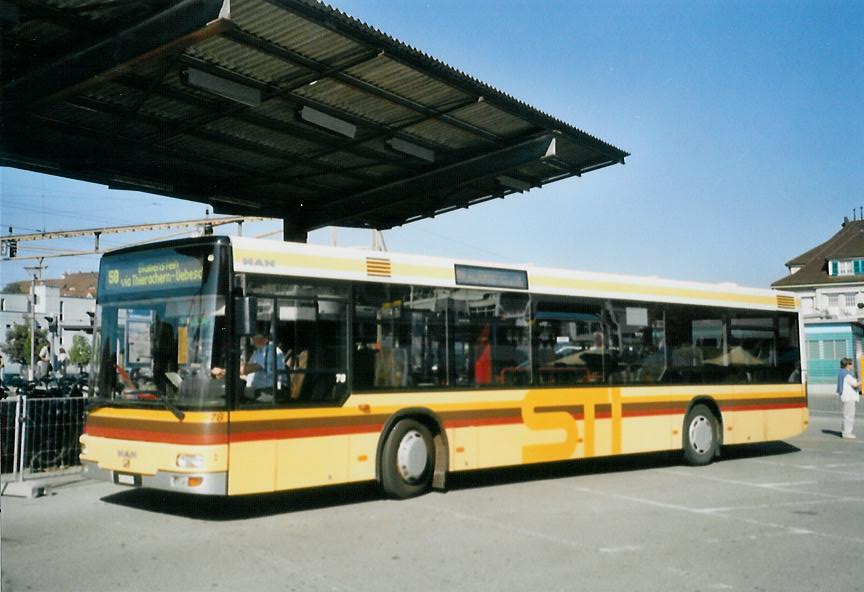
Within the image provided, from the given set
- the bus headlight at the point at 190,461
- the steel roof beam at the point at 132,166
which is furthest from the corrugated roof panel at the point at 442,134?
the bus headlight at the point at 190,461

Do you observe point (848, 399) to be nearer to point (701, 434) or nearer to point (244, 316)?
point (701, 434)

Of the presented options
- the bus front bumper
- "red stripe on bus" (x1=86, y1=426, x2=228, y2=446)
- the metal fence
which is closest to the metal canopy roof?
the metal fence

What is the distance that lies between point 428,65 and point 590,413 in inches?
228

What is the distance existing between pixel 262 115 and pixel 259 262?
5983mm

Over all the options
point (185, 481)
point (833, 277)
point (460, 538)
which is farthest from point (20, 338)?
point (460, 538)

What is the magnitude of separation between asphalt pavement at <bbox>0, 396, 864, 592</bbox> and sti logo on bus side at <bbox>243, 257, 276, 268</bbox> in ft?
8.99

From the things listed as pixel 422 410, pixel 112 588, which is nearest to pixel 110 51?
pixel 422 410

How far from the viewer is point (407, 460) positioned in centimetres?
1038

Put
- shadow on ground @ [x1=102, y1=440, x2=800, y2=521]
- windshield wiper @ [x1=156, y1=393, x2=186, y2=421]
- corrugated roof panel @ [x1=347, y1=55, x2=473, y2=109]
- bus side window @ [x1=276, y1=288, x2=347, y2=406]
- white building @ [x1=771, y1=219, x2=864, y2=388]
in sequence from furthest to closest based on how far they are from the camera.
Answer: white building @ [x1=771, y1=219, x2=864, y2=388]
corrugated roof panel @ [x1=347, y1=55, x2=473, y2=109]
shadow on ground @ [x1=102, y1=440, x2=800, y2=521]
bus side window @ [x1=276, y1=288, x2=347, y2=406]
windshield wiper @ [x1=156, y1=393, x2=186, y2=421]

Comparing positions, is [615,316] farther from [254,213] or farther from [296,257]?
[254,213]

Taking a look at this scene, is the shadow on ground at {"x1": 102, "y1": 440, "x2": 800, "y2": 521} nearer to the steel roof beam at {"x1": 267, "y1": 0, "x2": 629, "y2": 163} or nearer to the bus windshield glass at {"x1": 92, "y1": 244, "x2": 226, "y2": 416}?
the bus windshield glass at {"x1": 92, "y1": 244, "x2": 226, "y2": 416}

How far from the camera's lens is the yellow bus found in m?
8.70

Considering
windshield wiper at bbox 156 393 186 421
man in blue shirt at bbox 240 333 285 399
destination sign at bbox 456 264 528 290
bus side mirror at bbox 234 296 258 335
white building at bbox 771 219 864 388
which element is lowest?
windshield wiper at bbox 156 393 186 421

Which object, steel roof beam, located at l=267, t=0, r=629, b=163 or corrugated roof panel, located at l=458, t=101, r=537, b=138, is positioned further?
corrugated roof panel, located at l=458, t=101, r=537, b=138
